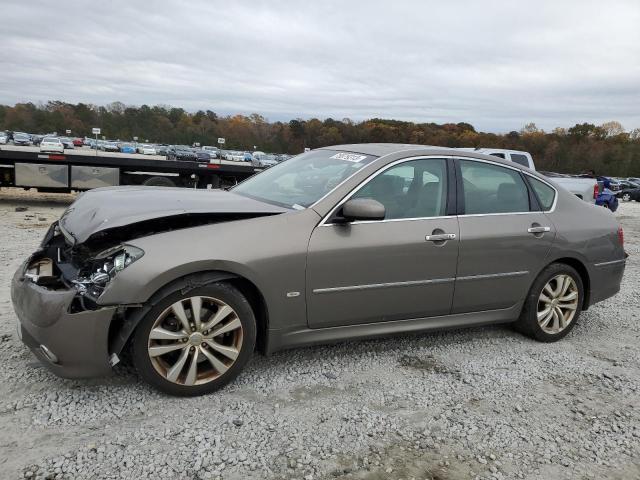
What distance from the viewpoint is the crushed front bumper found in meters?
2.83

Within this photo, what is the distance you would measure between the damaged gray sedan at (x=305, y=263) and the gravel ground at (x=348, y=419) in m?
0.26

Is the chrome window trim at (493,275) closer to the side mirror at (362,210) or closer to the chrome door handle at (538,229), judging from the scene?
the chrome door handle at (538,229)

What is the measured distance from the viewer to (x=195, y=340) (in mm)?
3072

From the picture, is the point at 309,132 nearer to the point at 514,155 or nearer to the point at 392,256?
the point at 514,155

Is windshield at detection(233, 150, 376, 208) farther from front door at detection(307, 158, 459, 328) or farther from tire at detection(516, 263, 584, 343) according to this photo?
tire at detection(516, 263, 584, 343)

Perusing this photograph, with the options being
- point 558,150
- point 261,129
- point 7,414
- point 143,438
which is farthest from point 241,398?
point 261,129

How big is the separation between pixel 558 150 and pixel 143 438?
90420 millimetres

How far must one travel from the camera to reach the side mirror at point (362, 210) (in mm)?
3348

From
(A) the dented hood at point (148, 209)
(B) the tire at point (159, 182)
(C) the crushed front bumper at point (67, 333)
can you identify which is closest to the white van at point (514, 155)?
(B) the tire at point (159, 182)

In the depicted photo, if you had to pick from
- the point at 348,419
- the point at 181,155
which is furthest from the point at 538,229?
the point at 181,155

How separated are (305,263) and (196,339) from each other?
0.82m

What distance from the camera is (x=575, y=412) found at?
332 centimetres

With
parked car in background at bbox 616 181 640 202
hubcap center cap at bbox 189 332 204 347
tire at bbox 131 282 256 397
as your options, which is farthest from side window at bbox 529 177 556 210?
parked car in background at bbox 616 181 640 202

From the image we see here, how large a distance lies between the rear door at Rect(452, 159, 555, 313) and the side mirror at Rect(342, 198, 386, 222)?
0.87 meters
